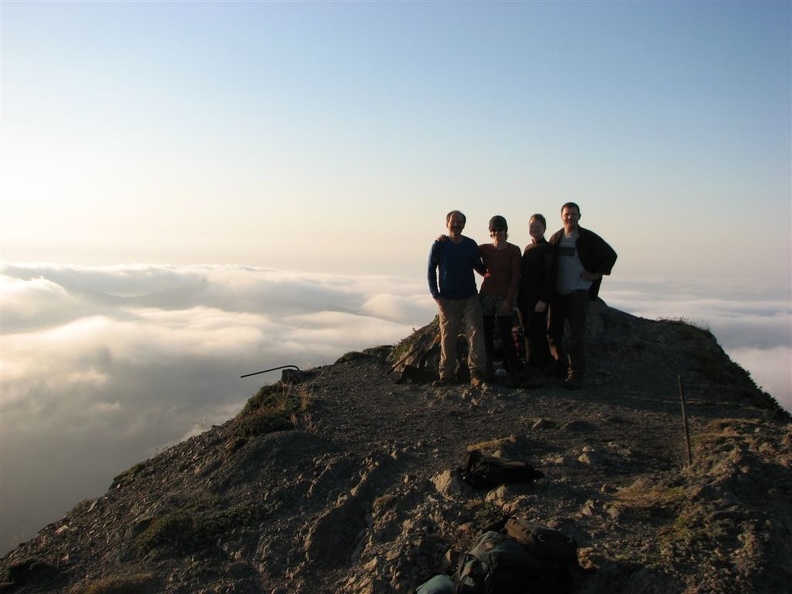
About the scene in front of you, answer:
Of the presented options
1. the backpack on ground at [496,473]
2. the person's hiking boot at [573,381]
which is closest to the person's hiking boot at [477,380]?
the person's hiking boot at [573,381]

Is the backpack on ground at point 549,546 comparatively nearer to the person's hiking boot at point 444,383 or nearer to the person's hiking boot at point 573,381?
the person's hiking boot at point 573,381

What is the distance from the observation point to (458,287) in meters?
10.8

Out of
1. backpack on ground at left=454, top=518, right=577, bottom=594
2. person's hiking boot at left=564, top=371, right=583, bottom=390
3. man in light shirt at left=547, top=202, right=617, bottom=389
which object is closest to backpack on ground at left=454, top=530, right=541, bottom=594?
backpack on ground at left=454, top=518, right=577, bottom=594

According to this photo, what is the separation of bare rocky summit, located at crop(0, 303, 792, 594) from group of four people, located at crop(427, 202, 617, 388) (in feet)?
2.52

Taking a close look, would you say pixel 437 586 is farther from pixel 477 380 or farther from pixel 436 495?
pixel 477 380

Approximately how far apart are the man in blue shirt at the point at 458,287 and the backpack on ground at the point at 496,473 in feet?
12.6

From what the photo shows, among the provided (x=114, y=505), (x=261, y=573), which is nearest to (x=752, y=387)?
(x=261, y=573)

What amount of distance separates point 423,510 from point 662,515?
2229 millimetres

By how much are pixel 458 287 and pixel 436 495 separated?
4.29 metres

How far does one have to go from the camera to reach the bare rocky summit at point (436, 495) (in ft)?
18.3

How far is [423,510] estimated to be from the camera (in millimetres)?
6816

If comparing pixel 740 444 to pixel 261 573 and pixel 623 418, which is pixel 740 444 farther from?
pixel 261 573

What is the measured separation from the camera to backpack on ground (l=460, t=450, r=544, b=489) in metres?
6.89

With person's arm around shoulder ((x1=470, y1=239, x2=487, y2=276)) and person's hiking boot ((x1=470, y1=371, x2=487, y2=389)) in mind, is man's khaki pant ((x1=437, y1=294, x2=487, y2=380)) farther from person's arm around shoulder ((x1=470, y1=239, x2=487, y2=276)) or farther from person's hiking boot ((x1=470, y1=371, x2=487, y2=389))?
person's arm around shoulder ((x1=470, y1=239, x2=487, y2=276))
